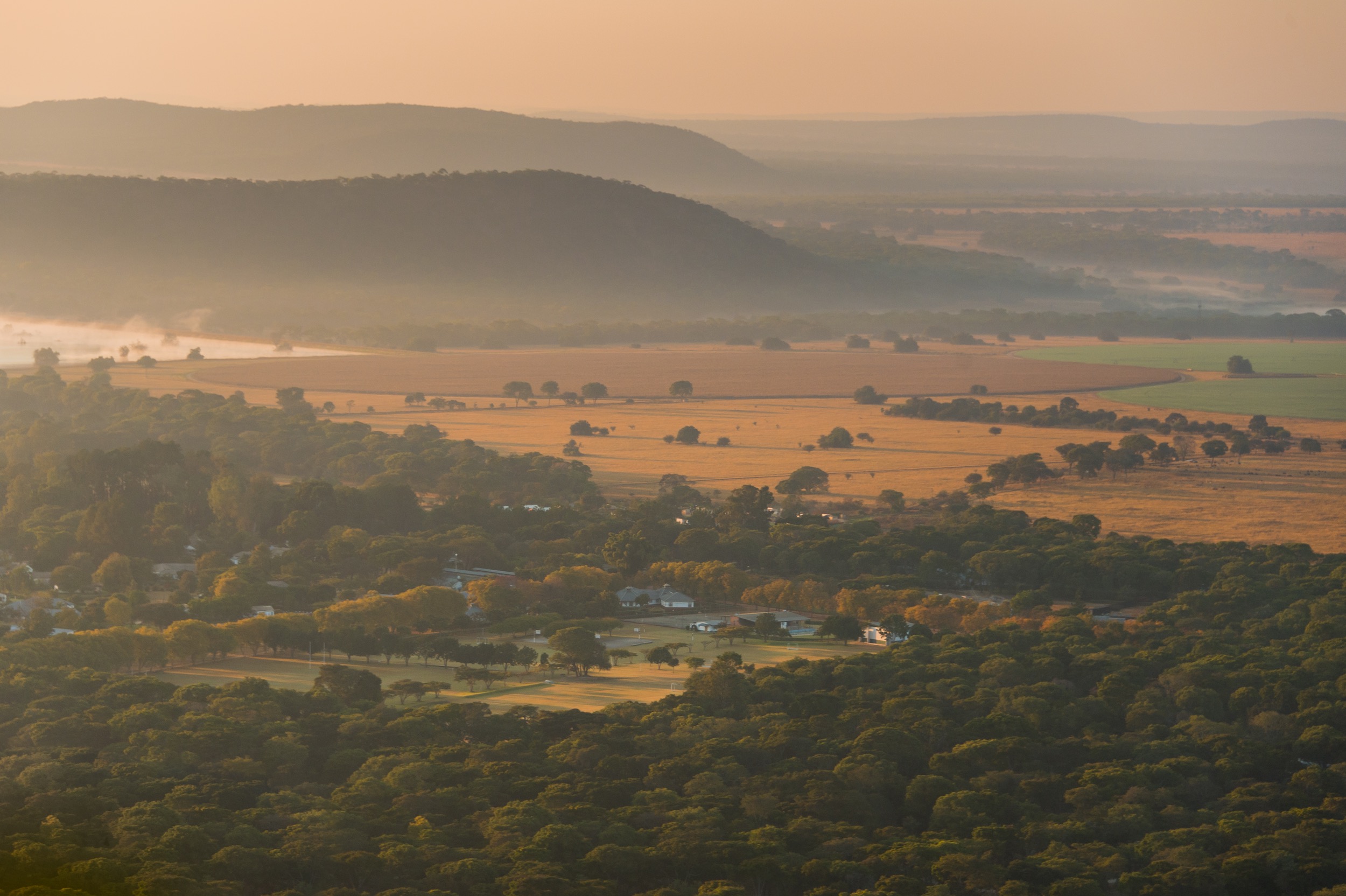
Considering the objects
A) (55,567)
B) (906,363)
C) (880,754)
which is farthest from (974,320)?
(880,754)

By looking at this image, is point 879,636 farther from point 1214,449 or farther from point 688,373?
point 688,373

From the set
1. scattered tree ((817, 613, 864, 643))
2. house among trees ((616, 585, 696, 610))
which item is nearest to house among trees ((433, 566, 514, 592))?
house among trees ((616, 585, 696, 610))

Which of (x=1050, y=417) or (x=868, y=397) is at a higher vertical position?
(x=868, y=397)

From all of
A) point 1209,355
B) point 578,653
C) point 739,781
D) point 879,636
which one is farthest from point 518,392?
point 739,781

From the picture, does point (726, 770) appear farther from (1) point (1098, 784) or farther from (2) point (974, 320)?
(2) point (974, 320)

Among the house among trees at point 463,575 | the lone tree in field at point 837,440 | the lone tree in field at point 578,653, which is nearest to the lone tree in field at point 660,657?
the lone tree in field at point 578,653
